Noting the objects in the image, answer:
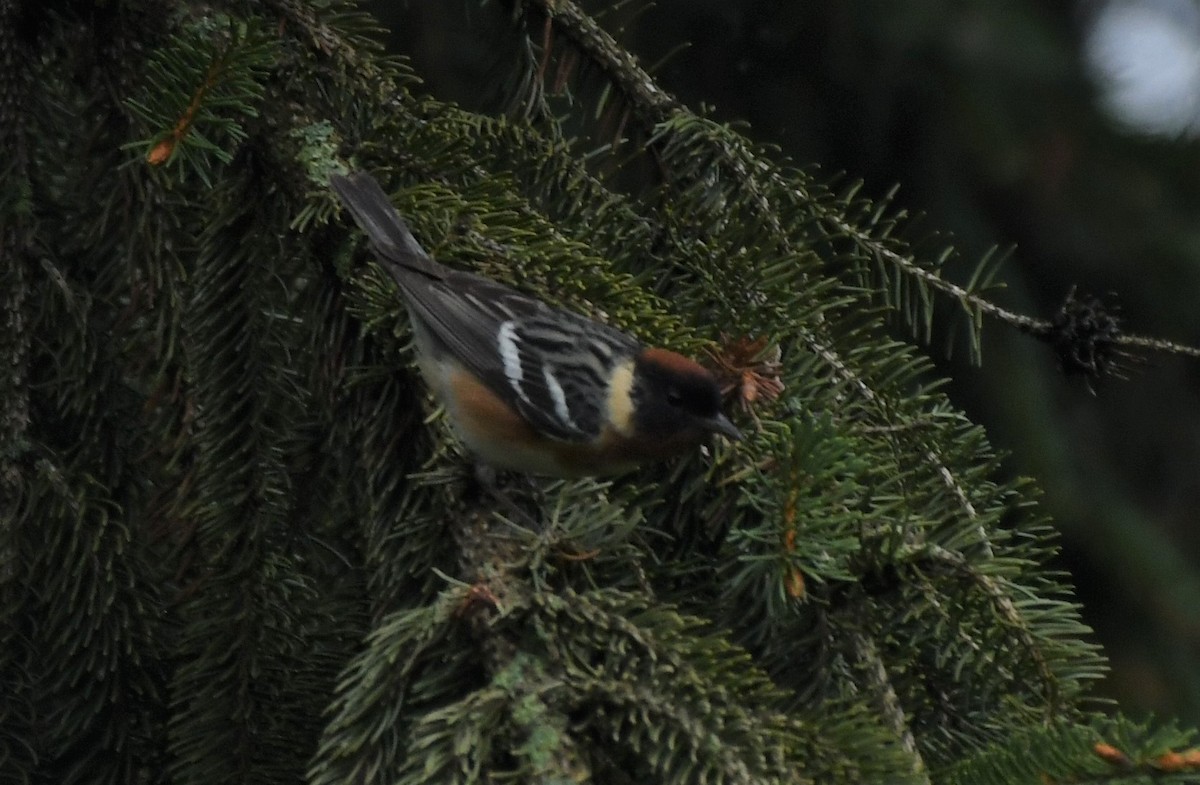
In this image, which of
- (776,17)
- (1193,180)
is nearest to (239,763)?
(776,17)

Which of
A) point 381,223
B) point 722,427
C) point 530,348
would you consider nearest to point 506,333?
point 530,348

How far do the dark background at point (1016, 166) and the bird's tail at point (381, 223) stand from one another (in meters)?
1.70

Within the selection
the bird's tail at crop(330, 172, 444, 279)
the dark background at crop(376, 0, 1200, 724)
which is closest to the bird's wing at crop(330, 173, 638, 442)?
the bird's tail at crop(330, 172, 444, 279)

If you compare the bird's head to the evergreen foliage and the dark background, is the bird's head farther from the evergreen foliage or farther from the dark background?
the dark background

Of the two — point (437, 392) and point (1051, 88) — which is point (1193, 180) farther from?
point (437, 392)

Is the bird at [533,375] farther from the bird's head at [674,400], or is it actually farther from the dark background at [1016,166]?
the dark background at [1016,166]

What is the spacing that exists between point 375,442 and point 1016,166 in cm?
222

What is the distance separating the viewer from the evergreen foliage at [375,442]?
178 centimetres

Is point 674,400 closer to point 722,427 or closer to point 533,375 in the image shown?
point 722,427

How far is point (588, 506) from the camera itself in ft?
6.69

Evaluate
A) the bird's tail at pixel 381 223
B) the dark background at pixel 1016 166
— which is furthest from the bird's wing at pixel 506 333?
the dark background at pixel 1016 166

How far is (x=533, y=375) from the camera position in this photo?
2697mm

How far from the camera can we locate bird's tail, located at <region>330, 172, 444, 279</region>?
2068mm

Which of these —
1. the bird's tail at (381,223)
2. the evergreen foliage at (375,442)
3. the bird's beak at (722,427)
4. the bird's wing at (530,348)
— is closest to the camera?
the evergreen foliage at (375,442)
